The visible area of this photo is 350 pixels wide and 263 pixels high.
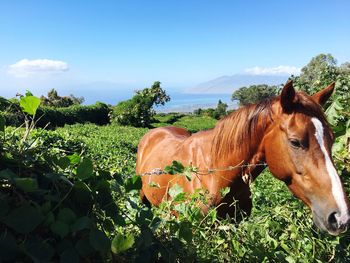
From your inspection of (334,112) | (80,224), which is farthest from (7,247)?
(334,112)

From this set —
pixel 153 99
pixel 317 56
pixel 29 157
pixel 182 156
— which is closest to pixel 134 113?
pixel 153 99

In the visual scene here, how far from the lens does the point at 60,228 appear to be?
100 cm

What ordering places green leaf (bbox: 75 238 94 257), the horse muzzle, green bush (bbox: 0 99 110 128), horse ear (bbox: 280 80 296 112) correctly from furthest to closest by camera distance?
1. green bush (bbox: 0 99 110 128)
2. horse ear (bbox: 280 80 296 112)
3. the horse muzzle
4. green leaf (bbox: 75 238 94 257)

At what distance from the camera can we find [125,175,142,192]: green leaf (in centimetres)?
121

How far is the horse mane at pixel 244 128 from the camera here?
8.82ft

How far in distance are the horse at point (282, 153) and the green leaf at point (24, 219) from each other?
0.72 m

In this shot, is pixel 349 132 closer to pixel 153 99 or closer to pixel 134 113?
pixel 134 113

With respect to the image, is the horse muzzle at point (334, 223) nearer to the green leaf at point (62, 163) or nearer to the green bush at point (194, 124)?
the green leaf at point (62, 163)

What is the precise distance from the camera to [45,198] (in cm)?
105

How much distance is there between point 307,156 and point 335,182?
0.81 feet

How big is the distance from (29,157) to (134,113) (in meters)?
33.2

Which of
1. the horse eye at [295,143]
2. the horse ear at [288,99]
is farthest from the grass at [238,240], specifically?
the horse ear at [288,99]

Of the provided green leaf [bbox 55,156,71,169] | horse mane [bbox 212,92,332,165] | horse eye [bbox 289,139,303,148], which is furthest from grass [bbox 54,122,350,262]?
horse mane [bbox 212,92,332,165]

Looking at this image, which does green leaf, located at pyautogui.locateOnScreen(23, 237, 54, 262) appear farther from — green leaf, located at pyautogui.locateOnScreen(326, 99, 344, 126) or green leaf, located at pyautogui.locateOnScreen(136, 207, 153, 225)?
green leaf, located at pyautogui.locateOnScreen(326, 99, 344, 126)
